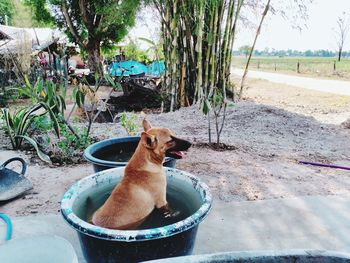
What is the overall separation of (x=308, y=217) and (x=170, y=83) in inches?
197

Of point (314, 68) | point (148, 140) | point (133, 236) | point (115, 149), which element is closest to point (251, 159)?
point (115, 149)

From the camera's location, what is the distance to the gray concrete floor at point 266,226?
212cm

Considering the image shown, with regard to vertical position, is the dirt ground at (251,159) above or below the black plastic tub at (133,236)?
below

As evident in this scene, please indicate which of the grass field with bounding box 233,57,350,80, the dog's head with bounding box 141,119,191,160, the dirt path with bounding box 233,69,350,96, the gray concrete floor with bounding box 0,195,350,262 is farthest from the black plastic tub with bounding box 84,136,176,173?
the grass field with bounding box 233,57,350,80

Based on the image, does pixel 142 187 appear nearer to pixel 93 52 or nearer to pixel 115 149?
pixel 115 149

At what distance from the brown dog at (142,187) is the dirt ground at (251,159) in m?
1.02

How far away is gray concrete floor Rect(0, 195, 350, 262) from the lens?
212 cm

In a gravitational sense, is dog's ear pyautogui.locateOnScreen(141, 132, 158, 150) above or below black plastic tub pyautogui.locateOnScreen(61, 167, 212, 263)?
above

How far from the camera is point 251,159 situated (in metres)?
3.82

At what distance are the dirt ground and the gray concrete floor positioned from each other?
17cm

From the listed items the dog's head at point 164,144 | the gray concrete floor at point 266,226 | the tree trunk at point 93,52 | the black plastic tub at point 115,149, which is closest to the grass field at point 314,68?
the tree trunk at point 93,52

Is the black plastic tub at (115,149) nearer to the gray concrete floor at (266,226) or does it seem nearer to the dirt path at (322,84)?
the gray concrete floor at (266,226)

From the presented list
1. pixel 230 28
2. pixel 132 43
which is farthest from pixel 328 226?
pixel 132 43

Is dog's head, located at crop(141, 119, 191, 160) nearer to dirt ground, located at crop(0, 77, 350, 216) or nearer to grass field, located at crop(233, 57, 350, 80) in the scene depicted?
dirt ground, located at crop(0, 77, 350, 216)
